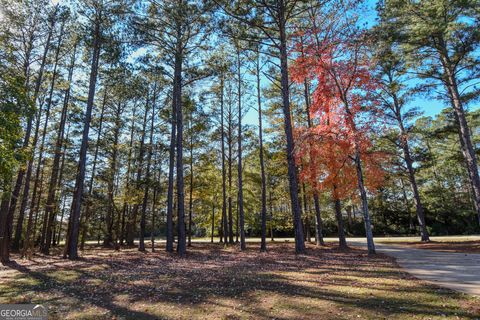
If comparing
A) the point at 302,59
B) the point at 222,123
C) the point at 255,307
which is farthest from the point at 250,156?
the point at 255,307

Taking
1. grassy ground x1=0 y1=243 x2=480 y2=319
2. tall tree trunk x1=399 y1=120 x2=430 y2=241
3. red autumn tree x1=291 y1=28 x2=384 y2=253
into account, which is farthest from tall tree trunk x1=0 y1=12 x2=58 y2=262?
tall tree trunk x1=399 y1=120 x2=430 y2=241

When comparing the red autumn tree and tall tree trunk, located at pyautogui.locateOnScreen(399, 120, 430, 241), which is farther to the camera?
tall tree trunk, located at pyautogui.locateOnScreen(399, 120, 430, 241)

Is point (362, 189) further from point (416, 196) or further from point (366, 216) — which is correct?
point (416, 196)

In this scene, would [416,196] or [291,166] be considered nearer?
[291,166]

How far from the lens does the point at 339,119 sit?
13.5 m

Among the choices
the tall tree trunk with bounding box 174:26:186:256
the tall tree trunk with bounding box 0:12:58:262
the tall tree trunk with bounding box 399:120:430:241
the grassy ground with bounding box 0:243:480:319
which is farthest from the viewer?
the tall tree trunk with bounding box 399:120:430:241

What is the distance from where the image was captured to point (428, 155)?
71.5 ft

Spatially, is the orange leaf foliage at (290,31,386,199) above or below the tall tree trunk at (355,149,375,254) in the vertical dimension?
above

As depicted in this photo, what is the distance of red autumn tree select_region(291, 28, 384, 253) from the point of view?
12719mm

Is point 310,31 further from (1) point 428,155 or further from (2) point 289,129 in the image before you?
(1) point 428,155

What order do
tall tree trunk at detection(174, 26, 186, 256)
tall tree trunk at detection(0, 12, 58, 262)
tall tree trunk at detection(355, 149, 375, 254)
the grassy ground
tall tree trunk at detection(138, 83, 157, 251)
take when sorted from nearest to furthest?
1. the grassy ground
2. tall tree trunk at detection(0, 12, 58, 262)
3. tall tree trunk at detection(355, 149, 375, 254)
4. tall tree trunk at detection(174, 26, 186, 256)
5. tall tree trunk at detection(138, 83, 157, 251)

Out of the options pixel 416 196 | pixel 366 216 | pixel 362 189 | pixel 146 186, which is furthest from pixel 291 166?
pixel 416 196

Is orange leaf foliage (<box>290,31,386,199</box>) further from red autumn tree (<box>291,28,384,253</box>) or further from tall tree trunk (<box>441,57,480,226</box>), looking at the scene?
tall tree trunk (<box>441,57,480,226</box>)

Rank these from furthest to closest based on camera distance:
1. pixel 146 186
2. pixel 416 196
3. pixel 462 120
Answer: pixel 416 196
pixel 146 186
pixel 462 120
